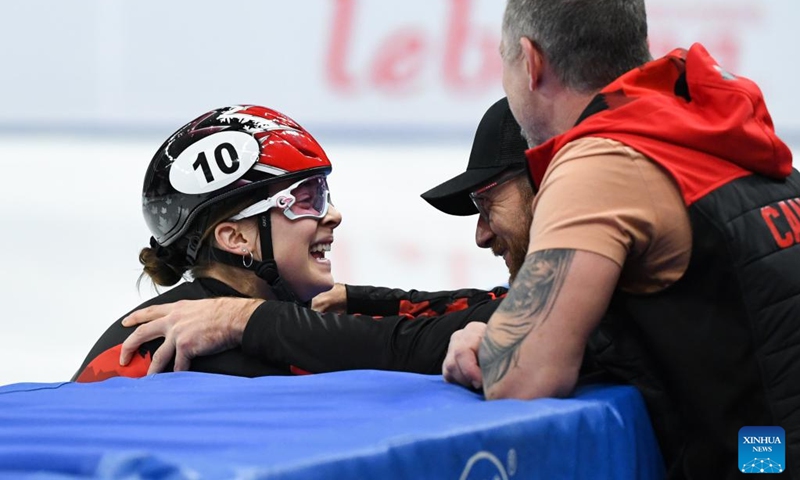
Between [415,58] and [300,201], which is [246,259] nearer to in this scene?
[300,201]

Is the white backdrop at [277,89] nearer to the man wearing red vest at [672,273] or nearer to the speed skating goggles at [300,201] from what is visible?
the speed skating goggles at [300,201]

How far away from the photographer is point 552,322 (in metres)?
1.60

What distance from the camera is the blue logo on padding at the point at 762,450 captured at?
5.35ft

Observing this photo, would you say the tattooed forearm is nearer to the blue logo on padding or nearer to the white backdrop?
the blue logo on padding

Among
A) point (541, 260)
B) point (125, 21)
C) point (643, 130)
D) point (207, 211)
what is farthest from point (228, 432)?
point (125, 21)

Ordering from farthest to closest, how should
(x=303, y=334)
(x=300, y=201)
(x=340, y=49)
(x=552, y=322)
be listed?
(x=340, y=49) → (x=300, y=201) → (x=303, y=334) → (x=552, y=322)

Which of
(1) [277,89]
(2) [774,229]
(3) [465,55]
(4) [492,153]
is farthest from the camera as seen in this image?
(1) [277,89]

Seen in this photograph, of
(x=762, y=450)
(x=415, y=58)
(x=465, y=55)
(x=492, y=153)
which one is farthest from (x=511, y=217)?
(x=415, y=58)

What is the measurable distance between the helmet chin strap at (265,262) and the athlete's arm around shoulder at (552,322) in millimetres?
976

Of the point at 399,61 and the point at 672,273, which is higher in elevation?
the point at 399,61

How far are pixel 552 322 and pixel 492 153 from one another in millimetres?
1235

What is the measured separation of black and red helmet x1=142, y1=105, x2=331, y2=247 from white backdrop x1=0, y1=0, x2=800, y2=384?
3.08 meters

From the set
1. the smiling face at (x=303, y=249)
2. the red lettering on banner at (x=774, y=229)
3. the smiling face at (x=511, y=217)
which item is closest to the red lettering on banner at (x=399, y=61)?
the smiling face at (x=511, y=217)

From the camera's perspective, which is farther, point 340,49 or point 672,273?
point 340,49
